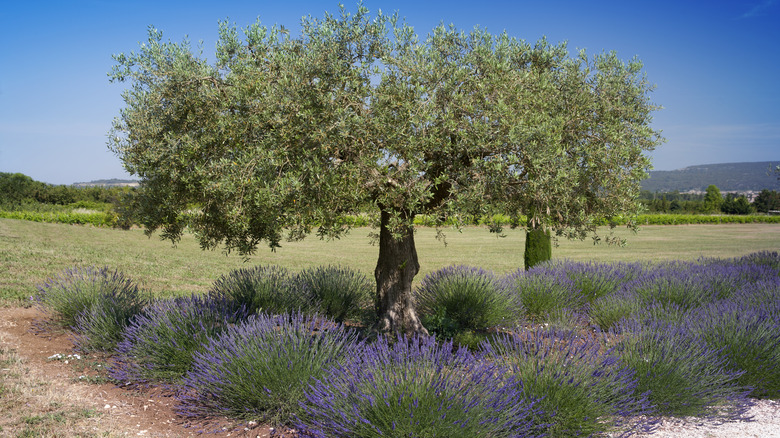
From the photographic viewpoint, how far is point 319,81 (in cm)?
697

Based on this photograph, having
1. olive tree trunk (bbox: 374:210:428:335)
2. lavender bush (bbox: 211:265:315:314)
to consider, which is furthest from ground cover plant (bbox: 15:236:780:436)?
lavender bush (bbox: 211:265:315:314)

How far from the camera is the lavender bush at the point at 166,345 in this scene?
7.37m

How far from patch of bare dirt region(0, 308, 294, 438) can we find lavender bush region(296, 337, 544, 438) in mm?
1030

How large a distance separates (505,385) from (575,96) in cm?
474

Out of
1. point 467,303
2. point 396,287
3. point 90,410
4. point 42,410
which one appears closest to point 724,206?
point 467,303

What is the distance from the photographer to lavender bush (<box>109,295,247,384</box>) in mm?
7367

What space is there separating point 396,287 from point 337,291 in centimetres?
228

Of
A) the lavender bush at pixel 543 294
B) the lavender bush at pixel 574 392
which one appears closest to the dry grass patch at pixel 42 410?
the lavender bush at pixel 574 392

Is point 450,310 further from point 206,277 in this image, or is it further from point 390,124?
point 206,277

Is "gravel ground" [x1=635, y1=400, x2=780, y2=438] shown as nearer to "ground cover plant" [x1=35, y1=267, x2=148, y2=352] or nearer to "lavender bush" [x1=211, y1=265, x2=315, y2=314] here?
"lavender bush" [x1=211, y1=265, x2=315, y2=314]

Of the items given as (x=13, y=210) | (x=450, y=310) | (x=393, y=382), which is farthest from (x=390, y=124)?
(x=13, y=210)

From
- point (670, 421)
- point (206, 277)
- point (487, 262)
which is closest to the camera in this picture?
point (670, 421)

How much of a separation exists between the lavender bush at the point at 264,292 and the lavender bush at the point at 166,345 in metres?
2.06

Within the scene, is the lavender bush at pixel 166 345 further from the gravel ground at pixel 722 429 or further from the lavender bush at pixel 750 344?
the lavender bush at pixel 750 344
